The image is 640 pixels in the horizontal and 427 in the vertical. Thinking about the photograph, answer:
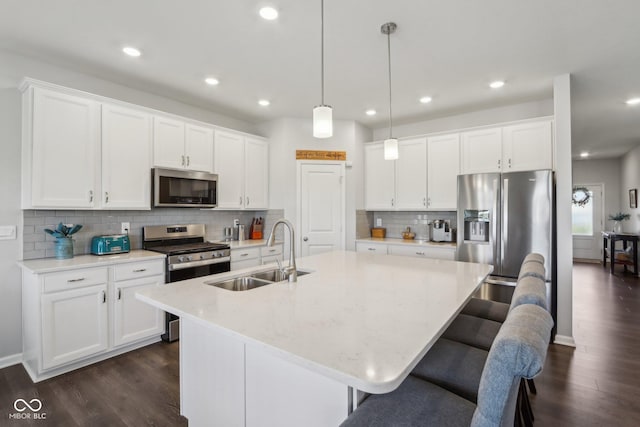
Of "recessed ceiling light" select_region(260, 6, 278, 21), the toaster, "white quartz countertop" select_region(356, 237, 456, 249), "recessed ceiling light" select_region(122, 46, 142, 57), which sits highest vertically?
"recessed ceiling light" select_region(260, 6, 278, 21)

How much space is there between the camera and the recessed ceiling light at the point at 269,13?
2.17 meters

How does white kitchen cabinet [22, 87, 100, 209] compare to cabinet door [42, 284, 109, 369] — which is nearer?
cabinet door [42, 284, 109, 369]

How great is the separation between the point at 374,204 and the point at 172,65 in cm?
314

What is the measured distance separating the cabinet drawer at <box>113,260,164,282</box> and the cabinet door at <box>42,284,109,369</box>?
148 mm

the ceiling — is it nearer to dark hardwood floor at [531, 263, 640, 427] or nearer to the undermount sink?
the undermount sink

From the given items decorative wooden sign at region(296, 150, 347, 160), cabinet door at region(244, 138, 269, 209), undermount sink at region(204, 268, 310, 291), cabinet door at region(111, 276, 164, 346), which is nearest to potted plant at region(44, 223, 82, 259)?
cabinet door at region(111, 276, 164, 346)

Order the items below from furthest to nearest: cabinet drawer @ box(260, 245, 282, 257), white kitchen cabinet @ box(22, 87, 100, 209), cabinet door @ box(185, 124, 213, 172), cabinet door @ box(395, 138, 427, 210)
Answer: cabinet door @ box(395, 138, 427, 210) → cabinet drawer @ box(260, 245, 282, 257) → cabinet door @ box(185, 124, 213, 172) → white kitchen cabinet @ box(22, 87, 100, 209)

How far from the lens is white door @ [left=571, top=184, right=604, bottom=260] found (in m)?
7.99

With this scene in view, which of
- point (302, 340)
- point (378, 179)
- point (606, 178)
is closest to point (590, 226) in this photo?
point (606, 178)

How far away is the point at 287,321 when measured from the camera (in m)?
1.26

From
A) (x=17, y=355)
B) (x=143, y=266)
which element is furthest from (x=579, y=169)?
(x=17, y=355)

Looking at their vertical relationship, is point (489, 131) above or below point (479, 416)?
above

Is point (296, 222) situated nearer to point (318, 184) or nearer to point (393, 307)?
point (318, 184)

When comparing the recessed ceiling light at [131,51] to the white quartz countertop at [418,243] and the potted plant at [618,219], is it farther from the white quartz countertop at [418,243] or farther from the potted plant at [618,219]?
the potted plant at [618,219]
